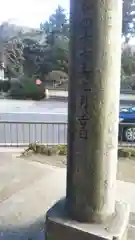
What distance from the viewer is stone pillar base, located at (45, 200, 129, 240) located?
2.72 metres

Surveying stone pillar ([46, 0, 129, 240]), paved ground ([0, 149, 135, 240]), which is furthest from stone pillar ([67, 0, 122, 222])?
paved ground ([0, 149, 135, 240])

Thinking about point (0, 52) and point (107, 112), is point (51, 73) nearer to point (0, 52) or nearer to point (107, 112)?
point (0, 52)

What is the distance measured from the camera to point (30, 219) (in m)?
4.08

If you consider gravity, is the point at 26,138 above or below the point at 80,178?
below

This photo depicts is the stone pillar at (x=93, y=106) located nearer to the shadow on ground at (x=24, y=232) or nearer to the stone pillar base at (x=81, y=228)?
the stone pillar base at (x=81, y=228)

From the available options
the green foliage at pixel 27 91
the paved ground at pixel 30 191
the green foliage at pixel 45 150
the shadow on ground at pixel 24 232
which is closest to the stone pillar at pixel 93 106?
the shadow on ground at pixel 24 232

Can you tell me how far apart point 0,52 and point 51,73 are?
7.30 meters

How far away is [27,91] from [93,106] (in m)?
30.2

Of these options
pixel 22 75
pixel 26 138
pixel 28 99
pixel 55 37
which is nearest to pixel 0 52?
pixel 22 75

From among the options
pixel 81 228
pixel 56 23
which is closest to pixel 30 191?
pixel 81 228

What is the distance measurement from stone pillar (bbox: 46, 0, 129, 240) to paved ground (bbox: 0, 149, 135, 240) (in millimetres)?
992

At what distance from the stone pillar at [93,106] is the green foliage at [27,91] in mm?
28849

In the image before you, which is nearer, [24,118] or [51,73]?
[24,118]

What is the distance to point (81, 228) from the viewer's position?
9.17 ft
